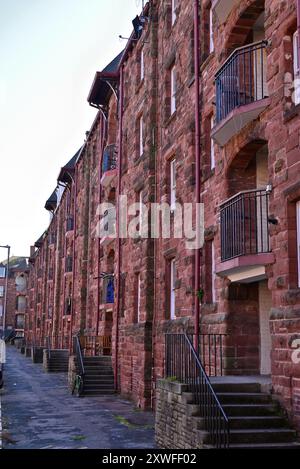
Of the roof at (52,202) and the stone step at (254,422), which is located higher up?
the roof at (52,202)

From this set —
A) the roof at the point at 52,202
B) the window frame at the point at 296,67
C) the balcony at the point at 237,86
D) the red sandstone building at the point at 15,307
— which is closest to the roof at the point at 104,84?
the balcony at the point at 237,86

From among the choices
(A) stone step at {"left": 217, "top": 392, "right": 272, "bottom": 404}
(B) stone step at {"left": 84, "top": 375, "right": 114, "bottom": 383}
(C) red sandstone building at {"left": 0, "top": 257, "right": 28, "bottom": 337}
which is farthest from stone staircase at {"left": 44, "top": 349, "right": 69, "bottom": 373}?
(C) red sandstone building at {"left": 0, "top": 257, "right": 28, "bottom": 337}

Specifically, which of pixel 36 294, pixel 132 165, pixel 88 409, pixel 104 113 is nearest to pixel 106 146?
pixel 104 113

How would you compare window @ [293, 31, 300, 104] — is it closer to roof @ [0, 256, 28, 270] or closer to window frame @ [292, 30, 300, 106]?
window frame @ [292, 30, 300, 106]

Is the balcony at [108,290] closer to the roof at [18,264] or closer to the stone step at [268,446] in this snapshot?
the stone step at [268,446]

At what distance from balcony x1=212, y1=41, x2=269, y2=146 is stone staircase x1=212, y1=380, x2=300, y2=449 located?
5401 mm

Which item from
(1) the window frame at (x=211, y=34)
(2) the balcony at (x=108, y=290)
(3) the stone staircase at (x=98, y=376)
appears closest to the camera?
(1) the window frame at (x=211, y=34)

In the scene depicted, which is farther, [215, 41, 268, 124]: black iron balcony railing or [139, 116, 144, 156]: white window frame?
[139, 116, 144, 156]: white window frame

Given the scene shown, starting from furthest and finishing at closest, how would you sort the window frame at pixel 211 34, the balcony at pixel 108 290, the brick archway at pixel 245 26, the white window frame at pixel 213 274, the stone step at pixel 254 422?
the balcony at pixel 108 290 → the window frame at pixel 211 34 → the white window frame at pixel 213 274 → the brick archway at pixel 245 26 → the stone step at pixel 254 422

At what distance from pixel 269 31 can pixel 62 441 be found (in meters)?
9.57

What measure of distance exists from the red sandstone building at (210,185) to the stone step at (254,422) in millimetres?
300

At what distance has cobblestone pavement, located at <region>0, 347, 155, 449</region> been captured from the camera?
12.4 m

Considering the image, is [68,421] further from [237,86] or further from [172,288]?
[237,86]

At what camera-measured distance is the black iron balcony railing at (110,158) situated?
25.9 meters
